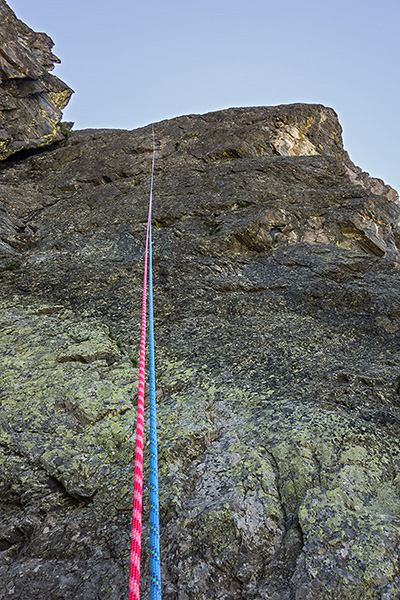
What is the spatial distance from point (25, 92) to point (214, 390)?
20252 millimetres

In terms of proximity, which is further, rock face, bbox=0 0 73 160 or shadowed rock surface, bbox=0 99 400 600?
rock face, bbox=0 0 73 160

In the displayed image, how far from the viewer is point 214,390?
6070 millimetres

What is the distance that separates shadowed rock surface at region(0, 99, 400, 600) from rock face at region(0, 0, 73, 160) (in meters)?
6.57

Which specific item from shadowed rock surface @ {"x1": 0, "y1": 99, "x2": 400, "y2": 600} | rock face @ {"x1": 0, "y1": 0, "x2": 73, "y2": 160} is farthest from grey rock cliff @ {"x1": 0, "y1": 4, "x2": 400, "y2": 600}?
rock face @ {"x1": 0, "y1": 0, "x2": 73, "y2": 160}

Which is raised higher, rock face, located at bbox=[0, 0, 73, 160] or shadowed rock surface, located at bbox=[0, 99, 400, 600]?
rock face, located at bbox=[0, 0, 73, 160]

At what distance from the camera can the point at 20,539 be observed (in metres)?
4.06

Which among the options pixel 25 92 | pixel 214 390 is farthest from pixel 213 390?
pixel 25 92

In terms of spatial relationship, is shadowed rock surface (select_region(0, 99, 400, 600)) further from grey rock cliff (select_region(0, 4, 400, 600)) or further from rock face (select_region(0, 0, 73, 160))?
rock face (select_region(0, 0, 73, 160))

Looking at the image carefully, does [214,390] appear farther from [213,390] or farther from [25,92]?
[25,92]

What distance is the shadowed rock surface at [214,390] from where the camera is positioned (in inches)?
144

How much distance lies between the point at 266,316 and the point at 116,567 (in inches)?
220

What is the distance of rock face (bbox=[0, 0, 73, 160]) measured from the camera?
18.7 metres

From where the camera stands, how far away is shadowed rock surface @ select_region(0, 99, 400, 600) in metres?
3.65

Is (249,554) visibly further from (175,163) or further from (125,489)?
(175,163)
